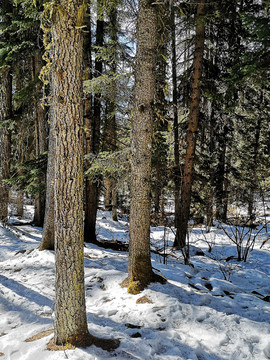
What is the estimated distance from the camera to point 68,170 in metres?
3.10

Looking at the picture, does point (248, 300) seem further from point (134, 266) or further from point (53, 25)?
point (53, 25)

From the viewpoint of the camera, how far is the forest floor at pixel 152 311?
127 inches

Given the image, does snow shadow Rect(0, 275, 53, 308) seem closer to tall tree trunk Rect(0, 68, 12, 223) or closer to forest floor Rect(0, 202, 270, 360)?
forest floor Rect(0, 202, 270, 360)

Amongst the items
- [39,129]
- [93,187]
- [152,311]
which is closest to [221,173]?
[93,187]

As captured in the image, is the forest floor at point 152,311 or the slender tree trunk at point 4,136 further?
the slender tree trunk at point 4,136

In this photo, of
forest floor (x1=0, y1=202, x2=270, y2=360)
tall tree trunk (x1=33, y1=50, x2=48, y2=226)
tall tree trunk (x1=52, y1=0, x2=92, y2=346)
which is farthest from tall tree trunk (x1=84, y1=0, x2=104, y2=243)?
tall tree trunk (x1=52, y1=0, x2=92, y2=346)

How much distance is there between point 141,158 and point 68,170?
199cm

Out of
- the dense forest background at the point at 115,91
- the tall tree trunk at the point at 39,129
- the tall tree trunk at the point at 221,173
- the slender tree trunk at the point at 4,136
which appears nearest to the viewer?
the dense forest background at the point at 115,91

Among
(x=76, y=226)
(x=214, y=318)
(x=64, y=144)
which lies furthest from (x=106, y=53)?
(x=214, y=318)

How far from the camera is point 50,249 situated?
716cm

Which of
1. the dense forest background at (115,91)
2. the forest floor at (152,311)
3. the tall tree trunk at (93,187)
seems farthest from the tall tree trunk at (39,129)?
the forest floor at (152,311)

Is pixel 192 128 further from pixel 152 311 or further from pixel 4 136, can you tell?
pixel 4 136

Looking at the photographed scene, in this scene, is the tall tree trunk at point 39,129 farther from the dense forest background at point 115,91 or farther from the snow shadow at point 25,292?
the snow shadow at point 25,292

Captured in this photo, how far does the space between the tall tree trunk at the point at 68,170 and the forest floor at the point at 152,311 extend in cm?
38
